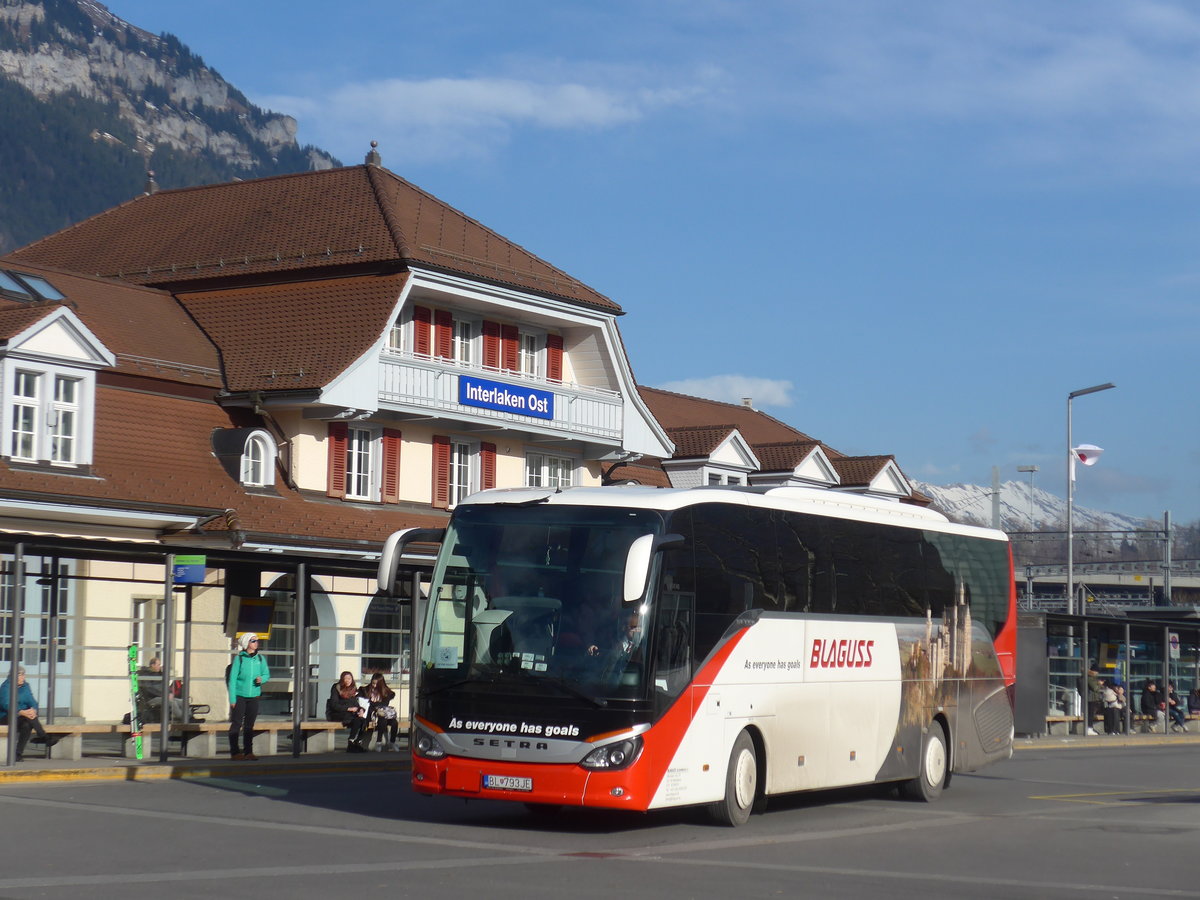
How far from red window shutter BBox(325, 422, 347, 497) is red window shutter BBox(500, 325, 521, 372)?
5.13 m

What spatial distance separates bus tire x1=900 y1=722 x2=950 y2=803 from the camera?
65.1 feet

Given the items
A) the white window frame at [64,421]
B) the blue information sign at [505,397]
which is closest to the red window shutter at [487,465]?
the blue information sign at [505,397]

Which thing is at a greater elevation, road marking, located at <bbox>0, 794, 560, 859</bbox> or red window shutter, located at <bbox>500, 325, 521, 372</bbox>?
red window shutter, located at <bbox>500, 325, 521, 372</bbox>

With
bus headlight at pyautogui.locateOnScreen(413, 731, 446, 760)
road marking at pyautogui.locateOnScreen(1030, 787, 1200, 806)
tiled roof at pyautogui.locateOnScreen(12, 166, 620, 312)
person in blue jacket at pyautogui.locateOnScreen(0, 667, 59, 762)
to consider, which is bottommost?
road marking at pyautogui.locateOnScreen(1030, 787, 1200, 806)

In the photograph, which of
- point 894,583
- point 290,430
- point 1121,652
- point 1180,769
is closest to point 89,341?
point 290,430

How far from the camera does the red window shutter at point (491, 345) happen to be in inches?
1598

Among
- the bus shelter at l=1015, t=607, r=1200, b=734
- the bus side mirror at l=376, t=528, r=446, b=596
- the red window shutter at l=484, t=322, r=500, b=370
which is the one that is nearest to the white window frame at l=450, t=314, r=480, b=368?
the red window shutter at l=484, t=322, r=500, b=370

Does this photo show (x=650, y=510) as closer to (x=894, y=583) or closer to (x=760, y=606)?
(x=760, y=606)

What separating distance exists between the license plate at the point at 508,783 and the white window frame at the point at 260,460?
20.9 metres

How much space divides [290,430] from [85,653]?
23.1 feet

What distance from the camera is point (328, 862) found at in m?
12.5

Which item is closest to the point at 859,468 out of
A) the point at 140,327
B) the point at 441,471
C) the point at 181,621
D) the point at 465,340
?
the point at 465,340

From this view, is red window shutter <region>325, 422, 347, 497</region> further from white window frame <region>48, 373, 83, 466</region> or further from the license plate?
the license plate

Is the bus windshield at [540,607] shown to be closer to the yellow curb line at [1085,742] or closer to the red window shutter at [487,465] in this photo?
the yellow curb line at [1085,742]
